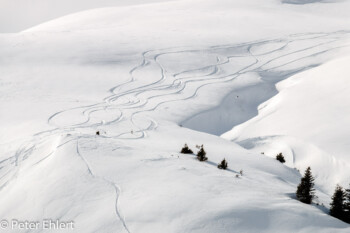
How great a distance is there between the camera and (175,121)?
21.6 metres

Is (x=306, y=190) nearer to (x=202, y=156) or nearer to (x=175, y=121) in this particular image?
(x=202, y=156)

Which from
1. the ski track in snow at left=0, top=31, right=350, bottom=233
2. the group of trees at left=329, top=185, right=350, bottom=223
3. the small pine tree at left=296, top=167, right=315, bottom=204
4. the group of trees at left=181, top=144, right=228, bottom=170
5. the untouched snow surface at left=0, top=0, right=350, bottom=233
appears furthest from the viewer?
the ski track in snow at left=0, top=31, right=350, bottom=233

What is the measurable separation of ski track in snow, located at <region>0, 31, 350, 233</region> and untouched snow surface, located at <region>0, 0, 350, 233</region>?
11 cm

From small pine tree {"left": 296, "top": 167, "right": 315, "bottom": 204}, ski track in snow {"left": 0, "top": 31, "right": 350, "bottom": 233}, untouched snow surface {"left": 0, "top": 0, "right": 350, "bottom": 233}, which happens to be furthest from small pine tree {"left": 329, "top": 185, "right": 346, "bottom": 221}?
ski track in snow {"left": 0, "top": 31, "right": 350, "bottom": 233}

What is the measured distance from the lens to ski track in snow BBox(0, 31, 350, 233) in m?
13.7

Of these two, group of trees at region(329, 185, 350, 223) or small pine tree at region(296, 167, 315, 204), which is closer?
group of trees at region(329, 185, 350, 223)

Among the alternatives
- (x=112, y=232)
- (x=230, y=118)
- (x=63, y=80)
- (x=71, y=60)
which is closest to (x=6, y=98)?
(x=63, y=80)

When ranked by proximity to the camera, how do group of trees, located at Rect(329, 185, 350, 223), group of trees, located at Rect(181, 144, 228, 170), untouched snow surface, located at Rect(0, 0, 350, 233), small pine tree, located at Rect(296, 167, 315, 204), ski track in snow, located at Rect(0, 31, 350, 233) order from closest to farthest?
group of trees, located at Rect(329, 185, 350, 223) < untouched snow surface, located at Rect(0, 0, 350, 233) < small pine tree, located at Rect(296, 167, 315, 204) < group of trees, located at Rect(181, 144, 228, 170) < ski track in snow, located at Rect(0, 31, 350, 233)

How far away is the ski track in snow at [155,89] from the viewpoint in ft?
44.8

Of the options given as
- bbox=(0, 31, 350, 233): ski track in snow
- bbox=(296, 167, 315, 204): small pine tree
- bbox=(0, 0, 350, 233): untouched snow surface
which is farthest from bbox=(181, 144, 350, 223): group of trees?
bbox=(0, 31, 350, 233): ski track in snow

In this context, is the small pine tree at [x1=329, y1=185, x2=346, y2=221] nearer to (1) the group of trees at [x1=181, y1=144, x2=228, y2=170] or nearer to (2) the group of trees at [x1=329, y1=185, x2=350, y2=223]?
(2) the group of trees at [x1=329, y1=185, x2=350, y2=223]

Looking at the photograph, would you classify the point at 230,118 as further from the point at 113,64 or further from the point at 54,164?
the point at 54,164

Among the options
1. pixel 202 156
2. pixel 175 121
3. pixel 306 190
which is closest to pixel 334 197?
pixel 306 190

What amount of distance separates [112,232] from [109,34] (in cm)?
3520
